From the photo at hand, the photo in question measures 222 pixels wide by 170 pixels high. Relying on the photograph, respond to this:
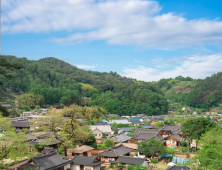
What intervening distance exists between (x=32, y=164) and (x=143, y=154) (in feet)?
38.1

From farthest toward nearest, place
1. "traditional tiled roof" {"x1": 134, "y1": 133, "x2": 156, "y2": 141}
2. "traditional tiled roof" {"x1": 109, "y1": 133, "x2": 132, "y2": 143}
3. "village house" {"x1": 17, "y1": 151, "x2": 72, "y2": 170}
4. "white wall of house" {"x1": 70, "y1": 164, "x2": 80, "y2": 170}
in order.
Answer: "traditional tiled roof" {"x1": 134, "y1": 133, "x2": 156, "y2": 141} < "traditional tiled roof" {"x1": 109, "y1": 133, "x2": 132, "y2": 143} < "white wall of house" {"x1": 70, "y1": 164, "x2": 80, "y2": 170} < "village house" {"x1": 17, "y1": 151, "x2": 72, "y2": 170}

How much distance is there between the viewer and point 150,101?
210 ft

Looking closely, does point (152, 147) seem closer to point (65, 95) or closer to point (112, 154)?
point (112, 154)

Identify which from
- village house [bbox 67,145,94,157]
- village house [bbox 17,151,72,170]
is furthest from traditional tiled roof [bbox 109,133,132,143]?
village house [bbox 17,151,72,170]

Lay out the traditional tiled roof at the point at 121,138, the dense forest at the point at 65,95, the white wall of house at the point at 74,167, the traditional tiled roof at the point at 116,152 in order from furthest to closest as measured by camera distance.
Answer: the dense forest at the point at 65,95
the traditional tiled roof at the point at 121,138
the traditional tiled roof at the point at 116,152
the white wall of house at the point at 74,167

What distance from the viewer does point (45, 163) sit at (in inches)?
574

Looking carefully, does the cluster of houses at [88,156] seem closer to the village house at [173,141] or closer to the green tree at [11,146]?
the village house at [173,141]

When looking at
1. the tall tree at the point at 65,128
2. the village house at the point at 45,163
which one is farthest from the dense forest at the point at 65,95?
the village house at the point at 45,163

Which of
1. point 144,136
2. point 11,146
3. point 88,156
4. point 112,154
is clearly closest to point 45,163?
point 11,146

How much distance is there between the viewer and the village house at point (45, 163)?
14156 millimetres

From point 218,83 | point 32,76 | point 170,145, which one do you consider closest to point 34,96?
point 32,76

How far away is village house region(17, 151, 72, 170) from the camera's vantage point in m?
14.2

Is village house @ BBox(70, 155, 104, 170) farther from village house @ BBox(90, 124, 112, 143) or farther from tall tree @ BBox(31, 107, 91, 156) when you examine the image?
village house @ BBox(90, 124, 112, 143)

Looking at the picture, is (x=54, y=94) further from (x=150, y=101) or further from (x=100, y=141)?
(x=100, y=141)
